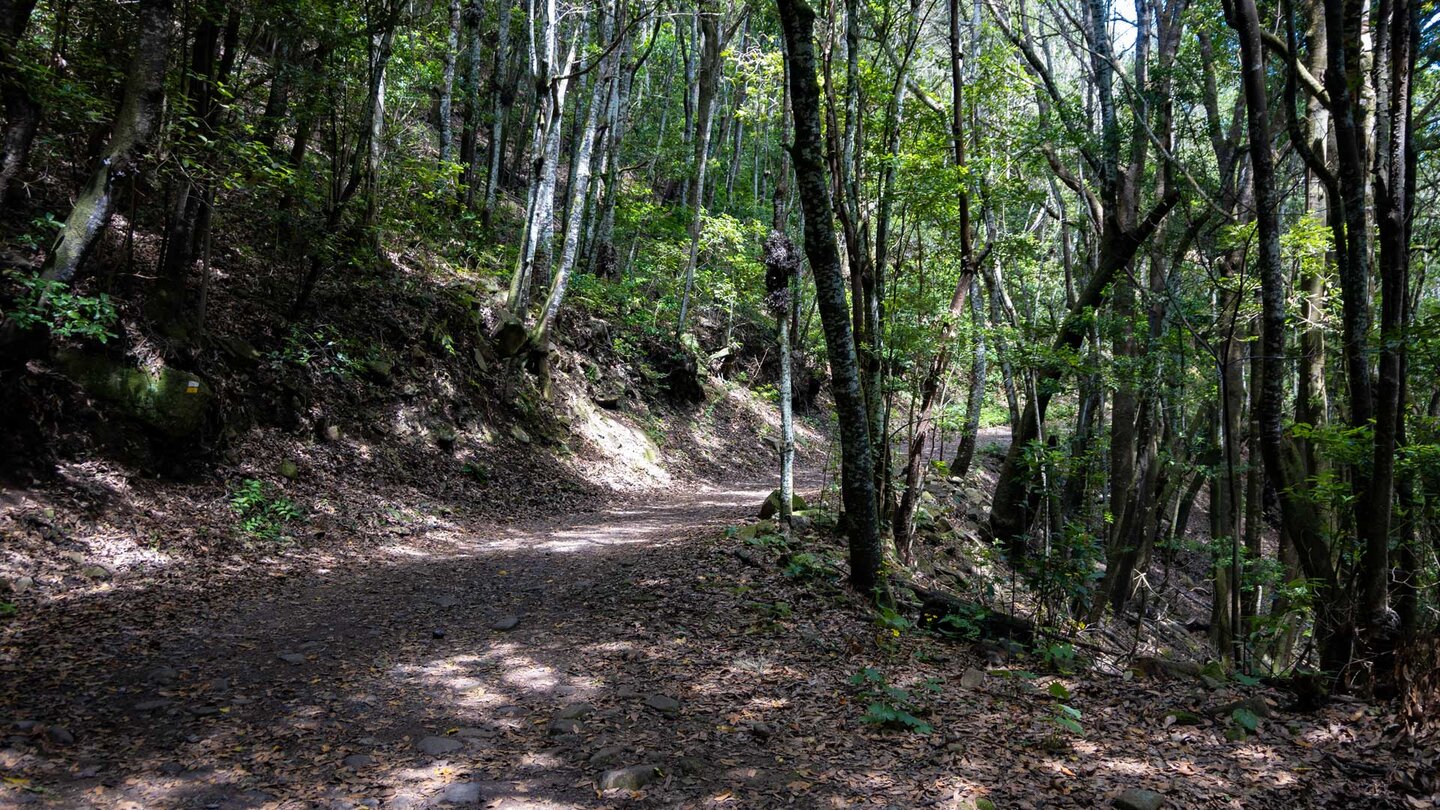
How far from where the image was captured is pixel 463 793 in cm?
351

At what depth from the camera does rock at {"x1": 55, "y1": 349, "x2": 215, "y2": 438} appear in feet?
22.3

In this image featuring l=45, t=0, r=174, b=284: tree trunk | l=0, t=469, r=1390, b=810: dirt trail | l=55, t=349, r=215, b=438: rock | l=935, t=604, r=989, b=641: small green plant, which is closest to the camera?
l=0, t=469, r=1390, b=810: dirt trail

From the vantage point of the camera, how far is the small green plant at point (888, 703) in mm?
4344

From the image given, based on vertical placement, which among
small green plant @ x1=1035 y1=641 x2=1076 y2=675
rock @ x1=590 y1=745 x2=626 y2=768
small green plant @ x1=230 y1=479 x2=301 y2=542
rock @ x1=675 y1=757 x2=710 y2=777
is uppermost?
small green plant @ x1=230 y1=479 x2=301 y2=542

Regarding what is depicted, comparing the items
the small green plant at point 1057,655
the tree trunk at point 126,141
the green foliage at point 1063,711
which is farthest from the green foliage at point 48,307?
the small green plant at point 1057,655

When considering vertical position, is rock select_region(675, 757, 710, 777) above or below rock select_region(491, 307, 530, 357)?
below

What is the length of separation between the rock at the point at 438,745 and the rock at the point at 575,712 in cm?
61

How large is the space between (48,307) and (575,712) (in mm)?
5701

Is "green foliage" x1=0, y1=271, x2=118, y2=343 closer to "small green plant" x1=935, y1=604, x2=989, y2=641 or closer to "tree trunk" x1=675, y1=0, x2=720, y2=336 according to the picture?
"small green plant" x1=935, y1=604, x2=989, y2=641

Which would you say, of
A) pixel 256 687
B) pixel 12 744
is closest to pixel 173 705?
pixel 256 687

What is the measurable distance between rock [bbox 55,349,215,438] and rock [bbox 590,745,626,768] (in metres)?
6.11

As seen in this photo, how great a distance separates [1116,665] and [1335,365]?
780 cm

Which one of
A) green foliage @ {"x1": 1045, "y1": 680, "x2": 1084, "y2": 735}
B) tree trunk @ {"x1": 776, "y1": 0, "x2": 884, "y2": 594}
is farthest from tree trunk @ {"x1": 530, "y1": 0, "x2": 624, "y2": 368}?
green foliage @ {"x1": 1045, "y1": 680, "x2": 1084, "y2": 735}

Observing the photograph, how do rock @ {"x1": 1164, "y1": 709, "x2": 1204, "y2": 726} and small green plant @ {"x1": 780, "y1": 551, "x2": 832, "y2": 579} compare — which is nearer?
rock @ {"x1": 1164, "y1": 709, "x2": 1204, "y2": 726}
